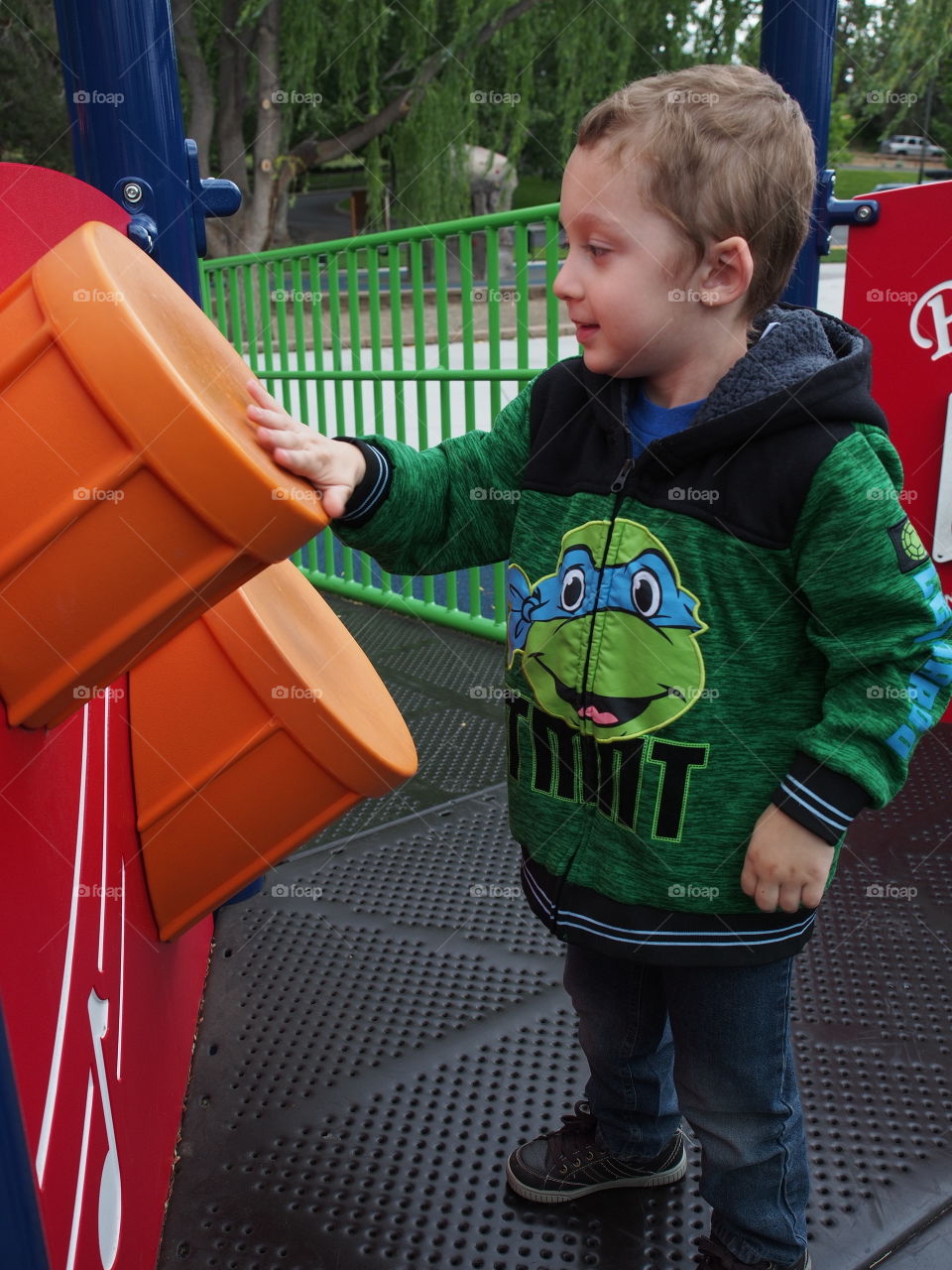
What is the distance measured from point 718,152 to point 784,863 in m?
0.69

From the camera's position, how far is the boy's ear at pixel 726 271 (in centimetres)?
106

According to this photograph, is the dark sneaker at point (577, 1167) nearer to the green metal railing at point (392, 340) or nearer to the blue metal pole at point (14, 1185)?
the blue metal pole at point (14, 1185)

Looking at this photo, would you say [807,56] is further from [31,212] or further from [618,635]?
[31,212]

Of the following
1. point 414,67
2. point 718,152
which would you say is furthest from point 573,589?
point 414,67

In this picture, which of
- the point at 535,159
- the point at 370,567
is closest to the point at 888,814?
the point at 370,567

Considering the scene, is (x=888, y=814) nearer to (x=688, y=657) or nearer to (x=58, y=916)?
(x=688, y=657)

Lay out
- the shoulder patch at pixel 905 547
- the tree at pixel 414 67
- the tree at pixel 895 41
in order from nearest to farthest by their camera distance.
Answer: the shoulder patch at pixel 905 547 → the tree at pixel 895 41 → the tree at pixel 414 67

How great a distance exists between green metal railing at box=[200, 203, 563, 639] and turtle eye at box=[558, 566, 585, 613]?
6.80 ft

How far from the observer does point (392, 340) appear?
172 inches

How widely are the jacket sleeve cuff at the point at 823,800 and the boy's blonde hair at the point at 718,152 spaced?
0.50 m

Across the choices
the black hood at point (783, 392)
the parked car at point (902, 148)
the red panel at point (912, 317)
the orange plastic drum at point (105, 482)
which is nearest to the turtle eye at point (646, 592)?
the black hood at point (783, 392)

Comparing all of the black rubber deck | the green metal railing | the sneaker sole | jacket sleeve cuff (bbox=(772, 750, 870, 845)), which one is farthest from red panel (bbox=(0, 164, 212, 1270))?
the green metal railing

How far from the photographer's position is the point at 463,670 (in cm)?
359

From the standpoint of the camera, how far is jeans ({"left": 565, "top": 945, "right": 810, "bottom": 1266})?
1198 millimetres
